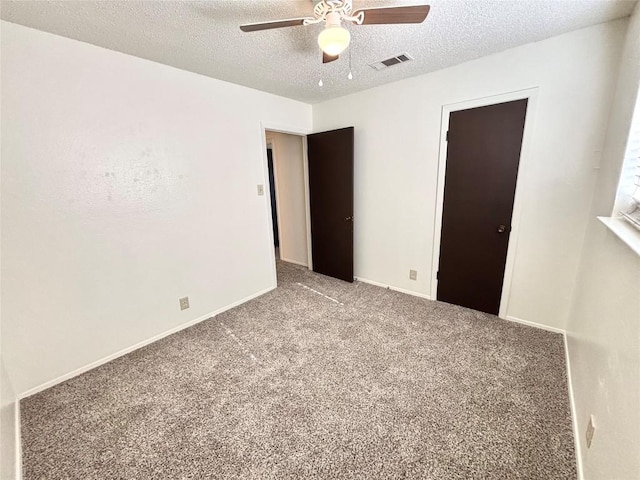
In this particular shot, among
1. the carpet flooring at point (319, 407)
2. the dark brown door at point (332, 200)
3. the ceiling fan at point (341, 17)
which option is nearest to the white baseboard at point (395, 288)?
the dark brown door at point (332, 200)

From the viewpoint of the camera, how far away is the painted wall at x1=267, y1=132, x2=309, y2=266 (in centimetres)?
394

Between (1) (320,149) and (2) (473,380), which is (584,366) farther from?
(1) (320,149)

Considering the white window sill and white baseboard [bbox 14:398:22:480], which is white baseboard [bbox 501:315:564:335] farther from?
white baseboard [bbox 14:398:22:480]

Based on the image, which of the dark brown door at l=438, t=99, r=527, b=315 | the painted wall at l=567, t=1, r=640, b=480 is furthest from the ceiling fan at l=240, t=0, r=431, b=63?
the dark brown door at l=438, t=99, r=527, b=315

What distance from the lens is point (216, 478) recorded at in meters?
1.27

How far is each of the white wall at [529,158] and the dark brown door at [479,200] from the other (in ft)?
0.40

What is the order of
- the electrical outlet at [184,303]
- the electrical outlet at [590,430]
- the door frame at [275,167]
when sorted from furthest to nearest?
the door frame at [275,167] < the electrical outlet at [184,303] < the electrical outlet at [590,430]

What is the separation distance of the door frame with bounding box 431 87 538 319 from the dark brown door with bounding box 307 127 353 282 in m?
0.99

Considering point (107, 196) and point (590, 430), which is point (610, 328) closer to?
point (590, 430)

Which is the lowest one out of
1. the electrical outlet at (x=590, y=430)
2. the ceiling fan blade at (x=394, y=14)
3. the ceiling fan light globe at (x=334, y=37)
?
the electrical outlet at (x=590, y=430)

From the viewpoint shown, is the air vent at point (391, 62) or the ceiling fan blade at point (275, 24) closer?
the ceiling fan blade at point (275, 24)

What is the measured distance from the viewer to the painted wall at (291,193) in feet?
12.9

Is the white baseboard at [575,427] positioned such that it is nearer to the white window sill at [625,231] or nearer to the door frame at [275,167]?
the white window sill at [625,231]

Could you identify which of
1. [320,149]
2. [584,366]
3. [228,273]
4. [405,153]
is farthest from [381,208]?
[584,366]
